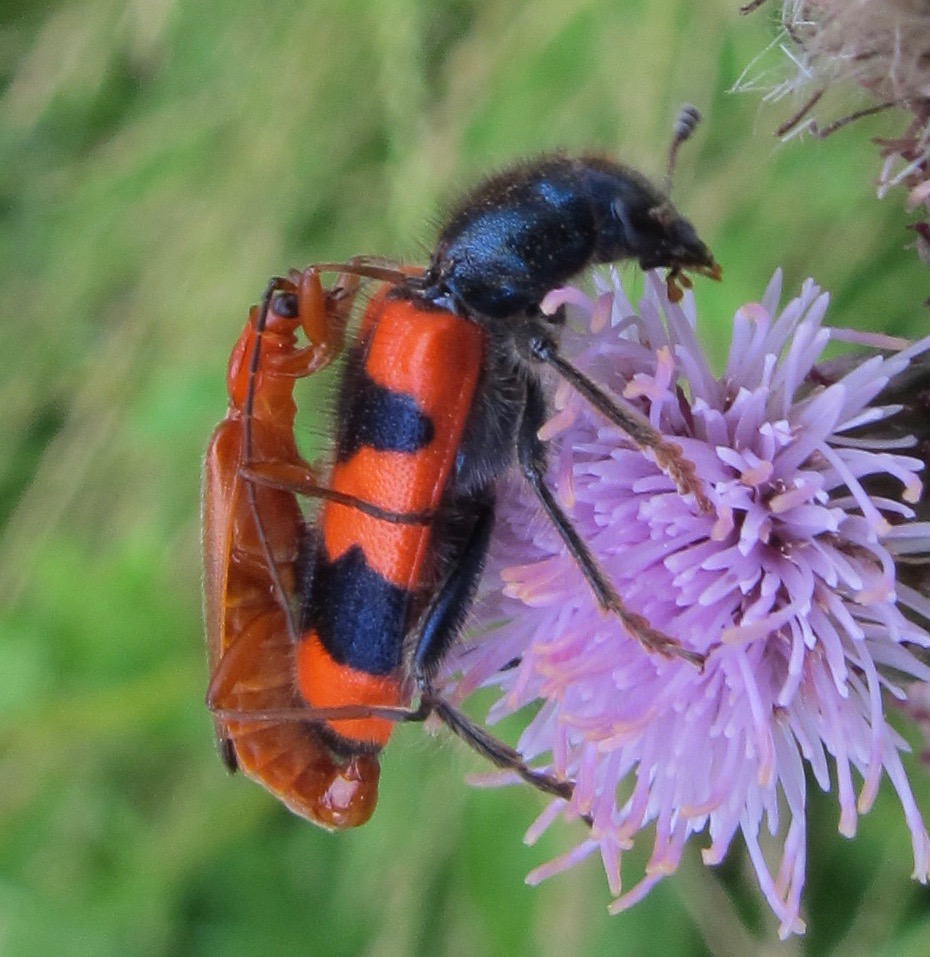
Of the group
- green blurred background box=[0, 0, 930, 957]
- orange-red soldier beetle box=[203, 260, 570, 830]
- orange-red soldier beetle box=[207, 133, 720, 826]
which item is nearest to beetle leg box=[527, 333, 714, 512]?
orange-red soldier beetle box=[207, 133, 720, 826]

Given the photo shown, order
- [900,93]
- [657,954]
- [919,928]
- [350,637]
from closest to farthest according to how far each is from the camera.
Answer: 1. [900,93]
2. [350,637]
3. [919,928]
4. [657,954]

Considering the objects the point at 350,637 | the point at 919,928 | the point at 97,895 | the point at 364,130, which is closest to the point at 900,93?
the point at 350,637

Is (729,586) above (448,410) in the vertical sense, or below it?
below

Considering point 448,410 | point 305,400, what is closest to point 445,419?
point 448,410

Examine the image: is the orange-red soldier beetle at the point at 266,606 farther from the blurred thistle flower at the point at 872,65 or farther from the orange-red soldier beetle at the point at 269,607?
the blurred thistle flower at the point at 872,65

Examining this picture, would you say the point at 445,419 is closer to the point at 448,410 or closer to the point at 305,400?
the point at 448,410

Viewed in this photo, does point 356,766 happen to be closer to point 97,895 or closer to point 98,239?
point 97,895

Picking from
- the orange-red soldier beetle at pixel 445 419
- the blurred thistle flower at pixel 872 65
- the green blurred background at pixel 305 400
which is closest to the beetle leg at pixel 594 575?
the orange-red soldier beetle at pixel 445 419
